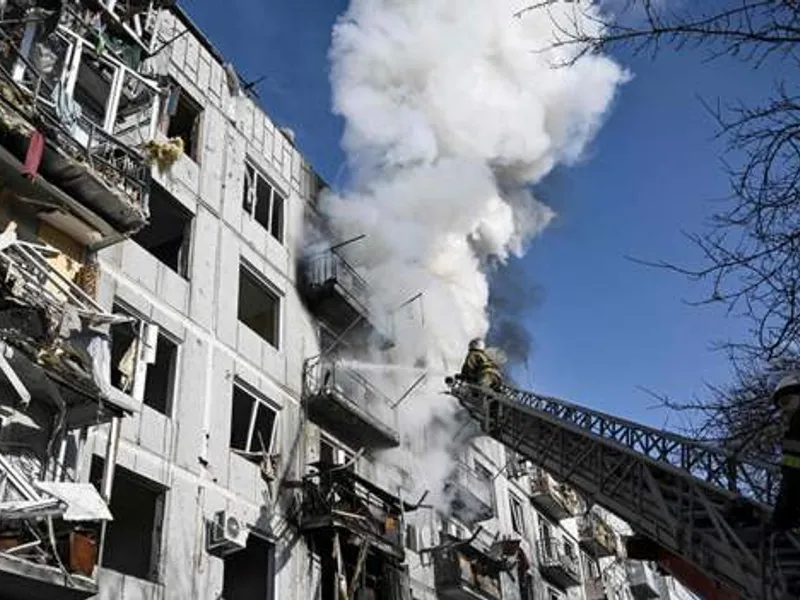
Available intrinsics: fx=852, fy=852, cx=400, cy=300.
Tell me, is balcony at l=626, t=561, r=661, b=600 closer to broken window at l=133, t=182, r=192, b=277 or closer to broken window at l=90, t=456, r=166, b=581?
broken window at l=133, t=182, r=192, b=277

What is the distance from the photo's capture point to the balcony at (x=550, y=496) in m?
28.9

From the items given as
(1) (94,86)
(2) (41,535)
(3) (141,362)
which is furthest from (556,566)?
(2) (41,535)

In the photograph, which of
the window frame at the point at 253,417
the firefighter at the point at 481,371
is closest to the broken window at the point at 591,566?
the firefighter at the point at 481,371

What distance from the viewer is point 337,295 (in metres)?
18.6

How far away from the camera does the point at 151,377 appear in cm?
1402

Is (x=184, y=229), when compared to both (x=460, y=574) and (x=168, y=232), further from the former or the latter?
(x=460, y=574)

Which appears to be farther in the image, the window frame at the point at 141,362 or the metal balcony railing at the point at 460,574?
the metal balcony railing at the point at 460,574

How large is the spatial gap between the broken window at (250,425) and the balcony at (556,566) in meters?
14.2

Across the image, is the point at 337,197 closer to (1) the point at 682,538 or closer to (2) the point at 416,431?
(2) the point at 416,431

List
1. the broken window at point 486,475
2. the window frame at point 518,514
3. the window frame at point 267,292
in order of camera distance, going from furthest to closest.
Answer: the window frame at point 518,514, the broken window at point 486,475, the window frame at point 267,292

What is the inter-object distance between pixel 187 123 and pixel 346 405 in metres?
6.54

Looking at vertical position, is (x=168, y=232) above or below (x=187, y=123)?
below

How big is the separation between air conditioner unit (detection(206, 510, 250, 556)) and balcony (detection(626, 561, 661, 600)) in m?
27.2

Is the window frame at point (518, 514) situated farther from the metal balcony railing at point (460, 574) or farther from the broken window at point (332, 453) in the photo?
the broken window at point (332, 453)
